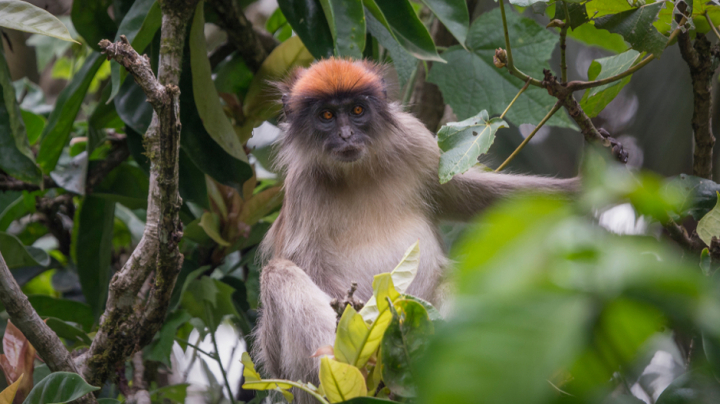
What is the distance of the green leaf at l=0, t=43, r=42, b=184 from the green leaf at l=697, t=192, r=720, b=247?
10.9 ft

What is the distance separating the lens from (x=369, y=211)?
3.30m

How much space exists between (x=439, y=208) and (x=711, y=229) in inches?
A: 61.1

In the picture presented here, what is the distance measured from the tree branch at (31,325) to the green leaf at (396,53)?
7.63ft

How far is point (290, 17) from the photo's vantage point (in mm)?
3465

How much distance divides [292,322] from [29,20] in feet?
5.63

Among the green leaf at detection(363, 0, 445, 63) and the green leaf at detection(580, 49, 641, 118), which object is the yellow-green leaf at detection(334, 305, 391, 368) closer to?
the green leaf at detection(580, 49, 641, 118)

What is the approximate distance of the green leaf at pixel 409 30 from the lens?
3.21 metres

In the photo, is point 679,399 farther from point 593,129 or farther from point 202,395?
point 202,395

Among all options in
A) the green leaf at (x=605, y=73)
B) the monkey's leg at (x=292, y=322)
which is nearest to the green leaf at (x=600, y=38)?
the green leaf at (x=605, y=73)

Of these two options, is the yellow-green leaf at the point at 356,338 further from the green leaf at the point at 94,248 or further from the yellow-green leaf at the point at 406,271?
the green leaf at the point at 94,248

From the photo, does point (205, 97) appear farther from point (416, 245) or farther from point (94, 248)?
point (416, 245)

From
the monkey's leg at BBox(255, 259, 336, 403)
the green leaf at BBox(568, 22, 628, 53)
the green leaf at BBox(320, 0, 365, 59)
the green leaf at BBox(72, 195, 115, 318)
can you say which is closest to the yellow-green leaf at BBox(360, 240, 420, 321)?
the monkey's leg at BBox(255, 259, 336, 403)

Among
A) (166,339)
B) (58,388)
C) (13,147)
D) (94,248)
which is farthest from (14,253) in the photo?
(58,388)

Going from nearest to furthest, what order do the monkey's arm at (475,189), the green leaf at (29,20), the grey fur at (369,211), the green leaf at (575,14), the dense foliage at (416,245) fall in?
the dense foliage at (416,245) < the green leaf at (575,14) < the green leaf at (29,20) < the grey fur at (369,211) < the monkey's arm at (475,189)
